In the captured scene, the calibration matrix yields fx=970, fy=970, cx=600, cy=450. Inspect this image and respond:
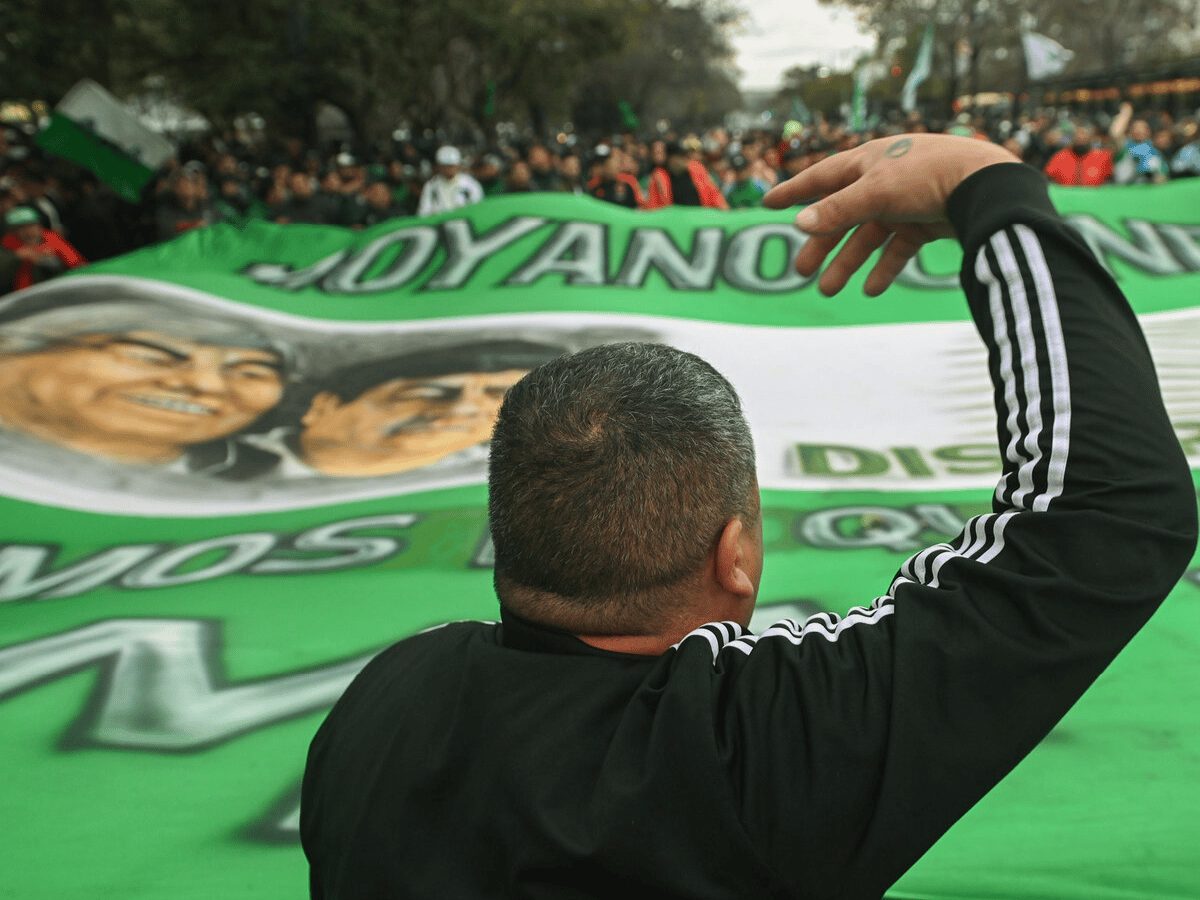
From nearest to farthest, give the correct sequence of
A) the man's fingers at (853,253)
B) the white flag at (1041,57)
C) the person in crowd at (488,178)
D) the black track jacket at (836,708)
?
the black track jacket at (836,708) → the man's fingers at (853,253) → the person in crowd at (488,178) → the white flag at (1041,57)

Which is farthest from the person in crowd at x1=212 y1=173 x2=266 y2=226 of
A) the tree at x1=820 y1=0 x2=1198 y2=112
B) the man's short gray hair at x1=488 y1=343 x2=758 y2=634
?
the tree at x1=820 y1=0 x2=1198 y2=112

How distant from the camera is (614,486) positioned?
88 cm

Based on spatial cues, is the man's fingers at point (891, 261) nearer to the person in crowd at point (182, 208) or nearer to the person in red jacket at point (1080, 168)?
the person in crowd at point (182, 208)

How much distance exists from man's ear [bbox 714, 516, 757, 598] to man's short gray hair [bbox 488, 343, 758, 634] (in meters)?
0.01

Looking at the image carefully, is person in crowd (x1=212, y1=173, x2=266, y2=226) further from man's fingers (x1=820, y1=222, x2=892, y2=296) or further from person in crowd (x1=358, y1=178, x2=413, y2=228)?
man's fingers (x1=820, y1=222, x2=892, y2=296)

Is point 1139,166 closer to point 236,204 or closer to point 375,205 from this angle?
point 375,205

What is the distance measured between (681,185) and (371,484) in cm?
469

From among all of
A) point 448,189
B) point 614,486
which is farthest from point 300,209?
point 614,486

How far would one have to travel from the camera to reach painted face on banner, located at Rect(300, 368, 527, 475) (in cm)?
366

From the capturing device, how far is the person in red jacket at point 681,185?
7418 millimetres

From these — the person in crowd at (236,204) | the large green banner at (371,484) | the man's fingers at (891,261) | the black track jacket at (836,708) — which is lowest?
the large green banner at (371,484)

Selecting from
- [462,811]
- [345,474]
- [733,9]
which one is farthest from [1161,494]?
[733,9]

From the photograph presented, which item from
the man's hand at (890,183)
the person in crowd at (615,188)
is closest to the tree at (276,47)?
the person in crowd at (615,188)

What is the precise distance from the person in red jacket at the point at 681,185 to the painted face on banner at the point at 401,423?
12.4 feet
